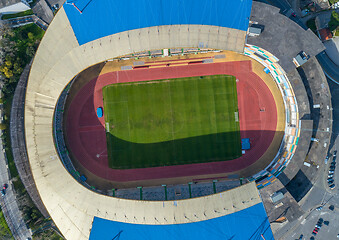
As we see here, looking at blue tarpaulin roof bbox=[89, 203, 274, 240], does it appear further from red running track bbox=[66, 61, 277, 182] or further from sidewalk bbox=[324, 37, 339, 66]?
sidewalk bbox=[324, 37, 339, 66]

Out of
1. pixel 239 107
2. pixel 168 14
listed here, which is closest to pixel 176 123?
pixel 239 107

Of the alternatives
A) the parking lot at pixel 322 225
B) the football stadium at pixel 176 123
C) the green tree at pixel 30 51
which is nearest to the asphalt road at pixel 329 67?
the football stadium at pixel 176 123

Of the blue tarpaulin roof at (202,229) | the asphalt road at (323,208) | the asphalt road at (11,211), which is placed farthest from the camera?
the asphalt road at (323,208)

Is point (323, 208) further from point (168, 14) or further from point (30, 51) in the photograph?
point (30, 51)

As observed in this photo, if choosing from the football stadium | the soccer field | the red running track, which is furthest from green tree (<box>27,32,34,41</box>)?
the soccer field

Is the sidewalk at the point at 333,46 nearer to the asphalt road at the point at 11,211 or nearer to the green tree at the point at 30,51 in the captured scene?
the green tree at the point at 30,51

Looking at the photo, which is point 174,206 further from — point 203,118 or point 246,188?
point 203,118
